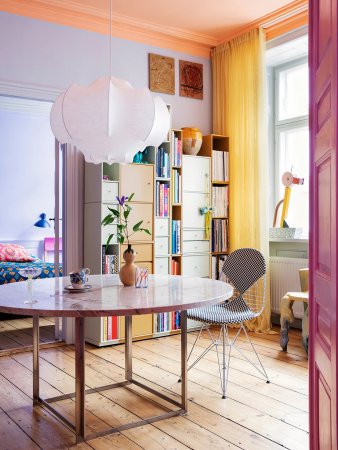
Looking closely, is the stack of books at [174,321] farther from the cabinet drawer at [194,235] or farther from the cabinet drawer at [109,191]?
the cabinet drawer at [109,191]

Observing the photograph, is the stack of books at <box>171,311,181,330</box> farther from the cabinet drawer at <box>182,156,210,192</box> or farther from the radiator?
the cabinet drawer at <box>182,156,210,192</box>

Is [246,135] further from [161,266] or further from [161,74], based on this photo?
[161,266]

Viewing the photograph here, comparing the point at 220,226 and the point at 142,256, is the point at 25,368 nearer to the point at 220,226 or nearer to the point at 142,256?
the point at 142,256

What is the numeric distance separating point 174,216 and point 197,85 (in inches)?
58.5

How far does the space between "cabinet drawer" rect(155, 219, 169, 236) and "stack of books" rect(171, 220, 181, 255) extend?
9 cm

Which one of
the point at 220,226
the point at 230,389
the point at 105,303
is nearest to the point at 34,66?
the point at 220,226

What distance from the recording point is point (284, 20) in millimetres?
4758

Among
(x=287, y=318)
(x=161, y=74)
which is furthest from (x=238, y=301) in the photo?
(x=161, y=74)

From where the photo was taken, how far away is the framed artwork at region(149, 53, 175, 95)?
505 cm

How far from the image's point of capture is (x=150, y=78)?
5.04 metres

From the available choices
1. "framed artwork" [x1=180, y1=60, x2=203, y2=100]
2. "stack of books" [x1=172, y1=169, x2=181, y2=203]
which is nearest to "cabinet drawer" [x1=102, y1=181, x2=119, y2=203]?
"stack of books" [x1=172, y1=169, x2=181, y2=203]

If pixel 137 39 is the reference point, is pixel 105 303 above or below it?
below

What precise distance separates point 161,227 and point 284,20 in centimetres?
229

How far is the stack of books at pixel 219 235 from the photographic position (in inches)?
204
